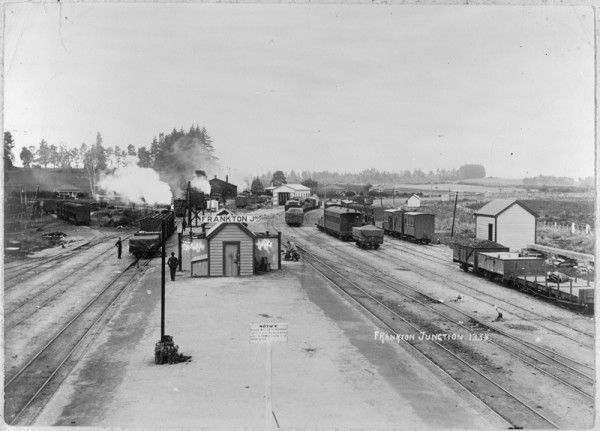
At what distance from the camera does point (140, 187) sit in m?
61.9

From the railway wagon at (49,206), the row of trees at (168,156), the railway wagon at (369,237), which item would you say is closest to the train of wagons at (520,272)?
the railway wagon at (369,237)

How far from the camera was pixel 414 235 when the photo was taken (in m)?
45.2

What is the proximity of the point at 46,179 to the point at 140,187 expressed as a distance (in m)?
22.4

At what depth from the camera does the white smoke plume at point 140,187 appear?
60.0 metres

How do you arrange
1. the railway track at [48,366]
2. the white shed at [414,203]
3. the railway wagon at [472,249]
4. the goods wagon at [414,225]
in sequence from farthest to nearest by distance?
the white shed at [414,203] < the goods wagon at [414,225] < the railway wagon at [472,249] < the railway track at [48,366]

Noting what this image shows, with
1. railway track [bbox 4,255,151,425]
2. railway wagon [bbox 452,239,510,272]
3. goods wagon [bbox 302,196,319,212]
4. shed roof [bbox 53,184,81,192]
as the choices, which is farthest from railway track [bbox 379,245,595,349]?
shed roof [bbox 53,184,81,192]

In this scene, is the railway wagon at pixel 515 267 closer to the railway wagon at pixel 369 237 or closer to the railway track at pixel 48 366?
the railway wagon at pixel 369 237

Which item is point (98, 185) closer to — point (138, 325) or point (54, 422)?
point (138, 325)

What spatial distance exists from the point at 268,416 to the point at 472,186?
1974 inches

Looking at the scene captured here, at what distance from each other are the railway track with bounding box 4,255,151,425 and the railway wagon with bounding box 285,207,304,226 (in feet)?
116

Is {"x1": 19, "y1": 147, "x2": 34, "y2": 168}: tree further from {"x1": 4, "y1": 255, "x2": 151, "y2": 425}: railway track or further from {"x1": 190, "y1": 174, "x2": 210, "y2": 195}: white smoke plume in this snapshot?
A: {"x1": 4, "y1": 255, "x2": 151, "y2": 425}: railway track

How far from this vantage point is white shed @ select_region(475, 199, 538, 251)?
32.3 meters

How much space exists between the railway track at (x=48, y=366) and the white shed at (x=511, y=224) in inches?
906

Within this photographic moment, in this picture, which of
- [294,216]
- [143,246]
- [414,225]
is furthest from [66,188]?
[414,225]
